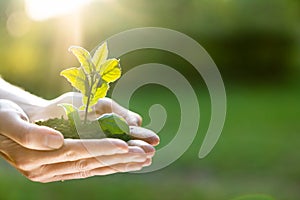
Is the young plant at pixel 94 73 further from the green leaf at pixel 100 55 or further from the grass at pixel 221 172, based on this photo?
the grass at pixel 221 172

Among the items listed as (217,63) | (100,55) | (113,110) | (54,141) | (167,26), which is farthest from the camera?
(217,63)

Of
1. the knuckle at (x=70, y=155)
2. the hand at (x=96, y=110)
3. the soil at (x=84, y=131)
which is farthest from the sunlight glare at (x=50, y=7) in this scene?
the knuckle at (x=70, y=155)

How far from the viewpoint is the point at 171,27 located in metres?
4.82

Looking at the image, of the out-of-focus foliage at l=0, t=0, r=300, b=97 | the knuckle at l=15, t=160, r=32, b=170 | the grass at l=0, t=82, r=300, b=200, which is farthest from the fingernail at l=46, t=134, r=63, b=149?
the out-of-focus foliage at l=0, t=0, r=300, b=97

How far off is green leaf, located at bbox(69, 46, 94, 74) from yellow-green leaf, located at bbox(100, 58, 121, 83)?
0.08 feet

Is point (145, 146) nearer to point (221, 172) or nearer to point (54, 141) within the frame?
point (54, 141)

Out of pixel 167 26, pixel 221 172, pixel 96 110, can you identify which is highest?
pixel 167 26

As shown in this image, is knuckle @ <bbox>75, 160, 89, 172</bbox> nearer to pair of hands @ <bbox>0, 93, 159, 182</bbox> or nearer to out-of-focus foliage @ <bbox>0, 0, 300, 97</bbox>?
pair of hands @ <bbox>0, 93, 159, 182</bbox>

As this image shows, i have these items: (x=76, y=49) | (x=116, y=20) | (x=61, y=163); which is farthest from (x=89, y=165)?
(x=116, y=20)

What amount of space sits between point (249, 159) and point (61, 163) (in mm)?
2528

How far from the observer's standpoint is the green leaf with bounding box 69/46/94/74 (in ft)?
3.53

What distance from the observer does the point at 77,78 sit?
111cm

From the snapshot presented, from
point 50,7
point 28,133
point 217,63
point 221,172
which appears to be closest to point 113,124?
point 28,133

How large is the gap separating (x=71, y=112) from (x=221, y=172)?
7.50 ft
